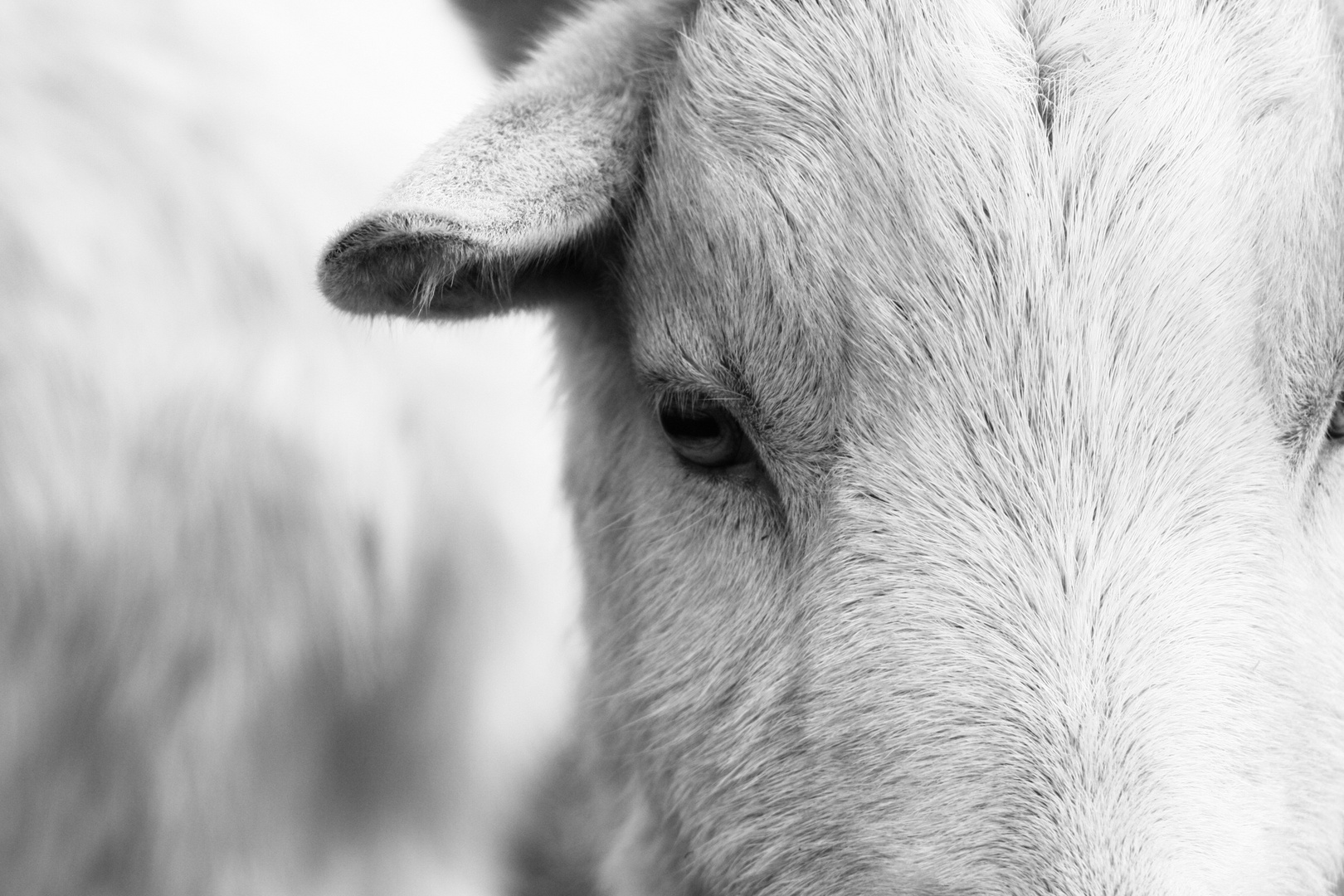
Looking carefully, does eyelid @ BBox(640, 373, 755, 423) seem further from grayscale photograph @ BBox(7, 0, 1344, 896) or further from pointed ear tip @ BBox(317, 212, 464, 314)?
pointed ear tip @ BBox(317, 212, 464, 314)

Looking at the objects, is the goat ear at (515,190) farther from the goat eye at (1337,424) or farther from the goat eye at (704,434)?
the goat eye at (1337,424)

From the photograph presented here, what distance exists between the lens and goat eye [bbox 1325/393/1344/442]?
9.04ft

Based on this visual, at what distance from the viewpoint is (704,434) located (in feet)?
9.80

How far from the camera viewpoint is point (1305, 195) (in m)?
2.66

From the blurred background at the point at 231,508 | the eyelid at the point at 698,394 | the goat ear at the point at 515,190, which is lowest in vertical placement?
the blurred background at the point at 231,508

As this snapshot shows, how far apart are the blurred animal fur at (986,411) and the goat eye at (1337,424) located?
0.05 metres

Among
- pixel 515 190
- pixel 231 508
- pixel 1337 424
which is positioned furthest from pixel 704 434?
pixel 231 508

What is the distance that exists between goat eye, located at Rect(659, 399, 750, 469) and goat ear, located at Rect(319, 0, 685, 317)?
0.49 m

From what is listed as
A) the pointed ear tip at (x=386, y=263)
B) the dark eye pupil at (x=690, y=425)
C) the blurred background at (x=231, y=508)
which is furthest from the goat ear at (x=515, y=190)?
the blurred background at (x=231, y=508)

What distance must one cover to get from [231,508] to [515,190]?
1451 millimetres

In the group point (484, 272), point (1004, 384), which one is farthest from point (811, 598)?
point (484, 272)

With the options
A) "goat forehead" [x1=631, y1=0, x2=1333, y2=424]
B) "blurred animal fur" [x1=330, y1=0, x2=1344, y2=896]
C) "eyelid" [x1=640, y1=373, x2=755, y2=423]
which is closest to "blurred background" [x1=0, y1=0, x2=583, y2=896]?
"eyelid" [x1=640, y1=373, x2=755, y2=423]

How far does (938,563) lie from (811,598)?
1.01 feet

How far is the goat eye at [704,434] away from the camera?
2934 mm
